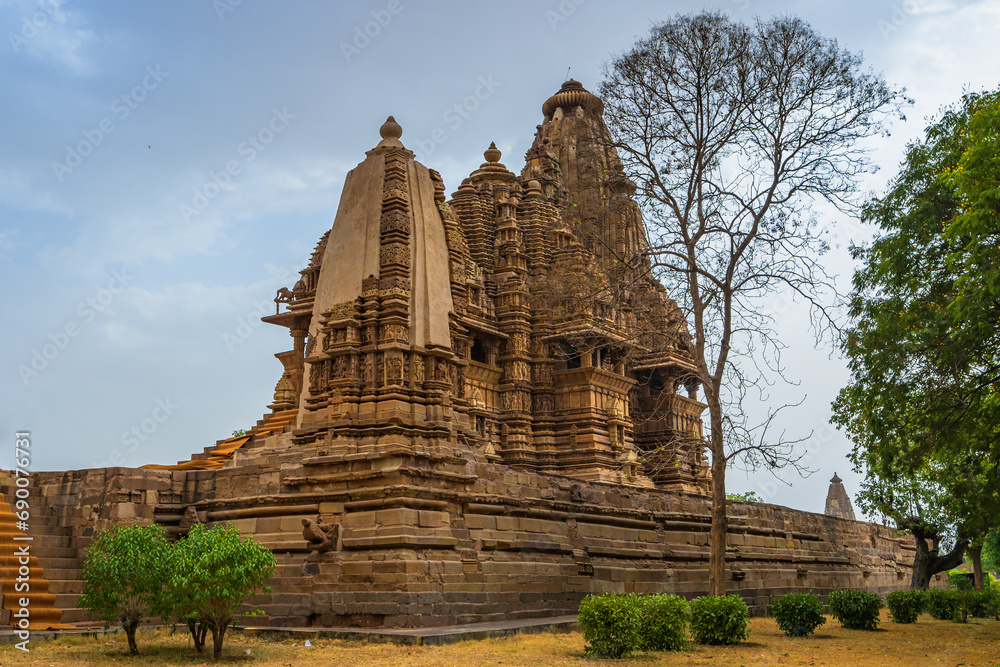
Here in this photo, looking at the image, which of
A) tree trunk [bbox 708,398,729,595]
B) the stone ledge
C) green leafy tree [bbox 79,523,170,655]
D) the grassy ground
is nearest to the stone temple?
the stone ledge

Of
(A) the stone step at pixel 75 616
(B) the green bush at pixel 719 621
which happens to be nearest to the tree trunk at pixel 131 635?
(A) the stone step at pixel 75 616

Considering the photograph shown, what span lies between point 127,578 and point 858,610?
1277cm

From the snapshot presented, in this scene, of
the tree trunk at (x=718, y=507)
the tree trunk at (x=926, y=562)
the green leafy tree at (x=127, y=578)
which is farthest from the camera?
the tree trunk at (x=926, y=562)

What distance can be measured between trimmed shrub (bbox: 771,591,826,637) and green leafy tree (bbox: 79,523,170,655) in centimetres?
996

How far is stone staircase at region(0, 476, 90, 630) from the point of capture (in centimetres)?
1256

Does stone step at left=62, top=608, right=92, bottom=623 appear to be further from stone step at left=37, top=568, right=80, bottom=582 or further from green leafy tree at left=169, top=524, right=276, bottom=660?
green leafy tree at left=169, top=524, right=276, bottom=660

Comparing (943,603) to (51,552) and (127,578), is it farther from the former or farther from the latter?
(51,552)

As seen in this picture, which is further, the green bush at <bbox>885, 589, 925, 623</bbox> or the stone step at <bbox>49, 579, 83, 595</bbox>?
the green bush at <bbox>885, 589, 925, 623</bbox>

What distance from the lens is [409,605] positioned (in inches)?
510

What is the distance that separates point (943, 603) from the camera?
66.2ft

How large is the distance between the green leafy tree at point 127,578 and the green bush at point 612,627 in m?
5.31

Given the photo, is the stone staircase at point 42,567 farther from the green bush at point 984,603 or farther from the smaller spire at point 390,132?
the green bush at point 984,603

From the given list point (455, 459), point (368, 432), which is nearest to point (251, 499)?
point (368, 432)

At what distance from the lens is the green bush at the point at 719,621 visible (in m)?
13.0
